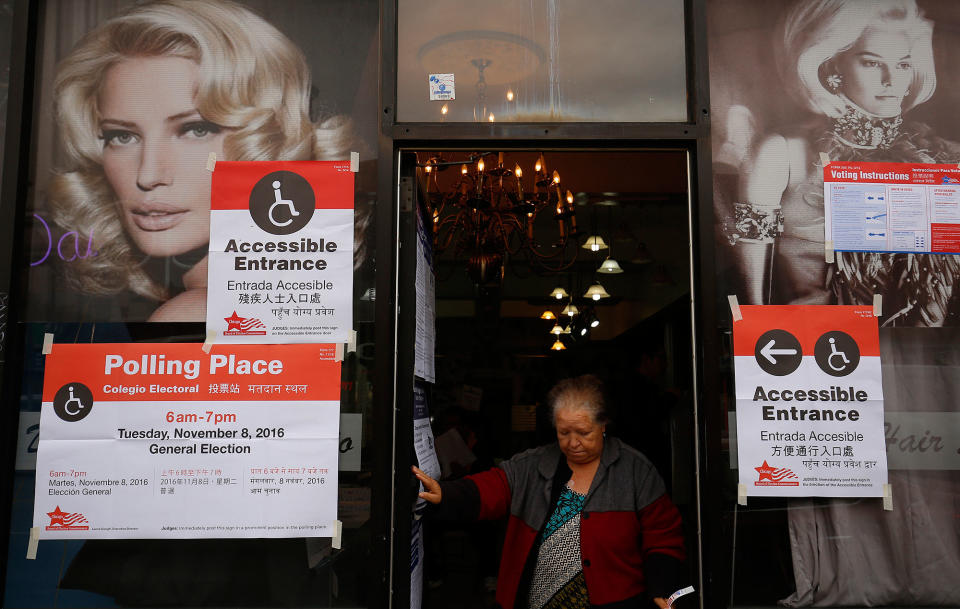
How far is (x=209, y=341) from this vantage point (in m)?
3.34

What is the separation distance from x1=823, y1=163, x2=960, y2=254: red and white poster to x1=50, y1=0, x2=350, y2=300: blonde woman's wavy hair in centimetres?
230

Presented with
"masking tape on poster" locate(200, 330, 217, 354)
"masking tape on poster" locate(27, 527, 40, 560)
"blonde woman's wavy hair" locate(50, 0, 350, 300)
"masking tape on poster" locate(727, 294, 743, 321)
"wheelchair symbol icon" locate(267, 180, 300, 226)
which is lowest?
"masking tape on poster" locate(27, 527, 40, 560)

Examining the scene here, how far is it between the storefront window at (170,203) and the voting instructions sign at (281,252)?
2.5 inches

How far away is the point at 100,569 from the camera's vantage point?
129 inches

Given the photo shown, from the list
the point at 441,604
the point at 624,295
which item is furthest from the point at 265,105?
the point at 624,295

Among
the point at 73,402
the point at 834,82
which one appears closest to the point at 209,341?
the point at 73,402

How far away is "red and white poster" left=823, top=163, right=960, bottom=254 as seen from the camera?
346cm

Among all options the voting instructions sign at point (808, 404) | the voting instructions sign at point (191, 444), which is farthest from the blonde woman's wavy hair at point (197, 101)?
the voting instructions sign at point (808, 404)

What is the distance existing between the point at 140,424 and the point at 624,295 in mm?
9039

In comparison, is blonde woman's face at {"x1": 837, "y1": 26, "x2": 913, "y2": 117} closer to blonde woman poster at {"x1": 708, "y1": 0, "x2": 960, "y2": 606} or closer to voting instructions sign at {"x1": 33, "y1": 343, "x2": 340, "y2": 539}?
blonde woman poster at {"x1": 708, "y1": 0, "x2": 960, "y2": 606}

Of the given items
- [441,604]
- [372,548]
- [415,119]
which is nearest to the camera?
[372,548]

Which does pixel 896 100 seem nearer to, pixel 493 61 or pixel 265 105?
pixel 493 61

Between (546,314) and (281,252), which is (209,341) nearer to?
(281,252)

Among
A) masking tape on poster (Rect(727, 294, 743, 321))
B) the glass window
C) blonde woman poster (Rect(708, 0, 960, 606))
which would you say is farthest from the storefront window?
blonde woman poster (Rect(708, 0, 960, 606))
